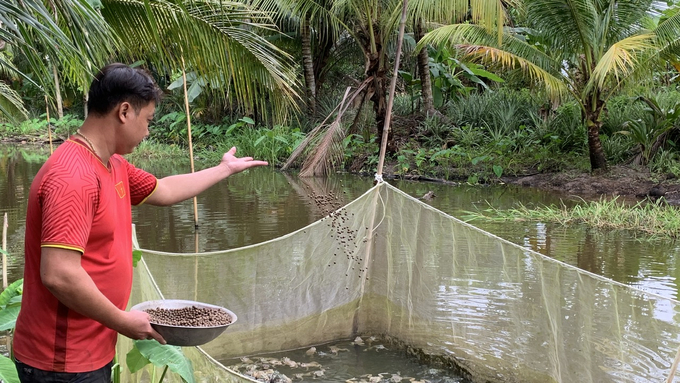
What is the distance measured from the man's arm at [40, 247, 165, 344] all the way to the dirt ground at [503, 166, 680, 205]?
9576mm

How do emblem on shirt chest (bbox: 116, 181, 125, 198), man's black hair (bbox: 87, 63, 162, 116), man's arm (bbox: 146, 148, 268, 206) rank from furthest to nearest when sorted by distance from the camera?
man's arm (bbox: 146, 148, 268, 206)
emblem on shirt chest (bbox: 116, 181, 125, 198)
man's black hair (bbox: 87, 63, 162, 116)

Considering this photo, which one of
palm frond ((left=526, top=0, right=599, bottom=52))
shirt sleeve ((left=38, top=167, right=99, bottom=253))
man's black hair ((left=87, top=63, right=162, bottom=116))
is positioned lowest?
shirt sleeve ((left=38, top=167, right=99, bottom=253))

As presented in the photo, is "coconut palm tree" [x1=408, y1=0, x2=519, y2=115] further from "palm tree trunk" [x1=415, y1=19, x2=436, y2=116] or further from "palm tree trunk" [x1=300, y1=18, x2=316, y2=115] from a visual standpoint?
"palm tree trunk" [x1=300, y1=18, x2=316, y2=115]

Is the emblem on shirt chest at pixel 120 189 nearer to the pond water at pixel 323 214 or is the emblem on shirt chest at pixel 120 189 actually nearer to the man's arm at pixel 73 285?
the man's arm at pixel 73 285

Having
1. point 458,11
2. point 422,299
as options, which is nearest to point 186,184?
point 422,299

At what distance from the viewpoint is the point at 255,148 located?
16.7 meters

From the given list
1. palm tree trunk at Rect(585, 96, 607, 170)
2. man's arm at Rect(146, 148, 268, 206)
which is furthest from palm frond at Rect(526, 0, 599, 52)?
man's arm at Rect(146, 148, 268, 206)

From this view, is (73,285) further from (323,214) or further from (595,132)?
(595,132)

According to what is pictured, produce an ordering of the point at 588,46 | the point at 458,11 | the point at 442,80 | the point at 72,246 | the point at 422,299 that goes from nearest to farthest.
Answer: the point at 72,246, the point at 422,299, the point at 458,11, the point at 588,46, the point at 442,80

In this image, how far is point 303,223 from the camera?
9.05 m

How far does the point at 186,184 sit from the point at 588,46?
31.8 feet

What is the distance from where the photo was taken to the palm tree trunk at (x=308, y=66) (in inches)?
657

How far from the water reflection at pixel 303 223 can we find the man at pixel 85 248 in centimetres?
438

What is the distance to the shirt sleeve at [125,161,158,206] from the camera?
7.21 feet
